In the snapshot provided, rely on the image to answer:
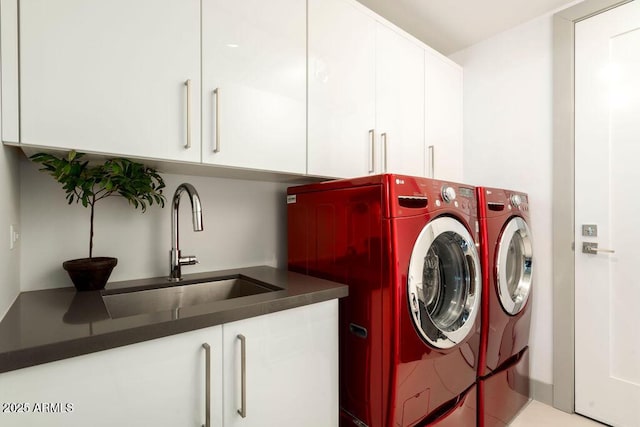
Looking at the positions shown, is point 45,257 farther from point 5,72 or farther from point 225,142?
point 225,142

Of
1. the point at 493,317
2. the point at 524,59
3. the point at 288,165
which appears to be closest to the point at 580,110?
the point at 524,59

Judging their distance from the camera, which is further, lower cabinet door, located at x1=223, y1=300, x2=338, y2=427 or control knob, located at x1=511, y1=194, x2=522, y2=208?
control knob, located at x1=511, y1=194, x2=522, y2=208

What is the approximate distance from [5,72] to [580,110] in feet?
8.82

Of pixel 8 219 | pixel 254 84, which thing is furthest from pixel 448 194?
pixel 8 219

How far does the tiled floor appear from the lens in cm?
184

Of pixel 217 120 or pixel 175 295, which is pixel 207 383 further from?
pixel 217 120

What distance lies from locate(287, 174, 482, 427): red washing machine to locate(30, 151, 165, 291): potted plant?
2.44 feet

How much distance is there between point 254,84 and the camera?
130 cm

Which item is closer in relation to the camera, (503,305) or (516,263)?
(503,305)

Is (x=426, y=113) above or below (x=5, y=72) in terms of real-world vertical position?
above

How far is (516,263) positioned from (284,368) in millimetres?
1677

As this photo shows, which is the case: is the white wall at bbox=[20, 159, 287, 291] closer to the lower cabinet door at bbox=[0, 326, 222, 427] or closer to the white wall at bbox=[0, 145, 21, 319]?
the white wall at bbox=[0, 145, 21, 319]

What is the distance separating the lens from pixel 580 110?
6.41ft

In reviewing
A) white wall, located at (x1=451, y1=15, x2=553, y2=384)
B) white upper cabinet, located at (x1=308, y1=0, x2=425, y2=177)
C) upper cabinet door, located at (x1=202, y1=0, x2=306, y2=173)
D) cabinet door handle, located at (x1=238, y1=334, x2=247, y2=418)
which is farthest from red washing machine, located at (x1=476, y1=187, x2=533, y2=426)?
cabinet door handle, located at (x1=238, y1=334, x2=247, y2=418)
